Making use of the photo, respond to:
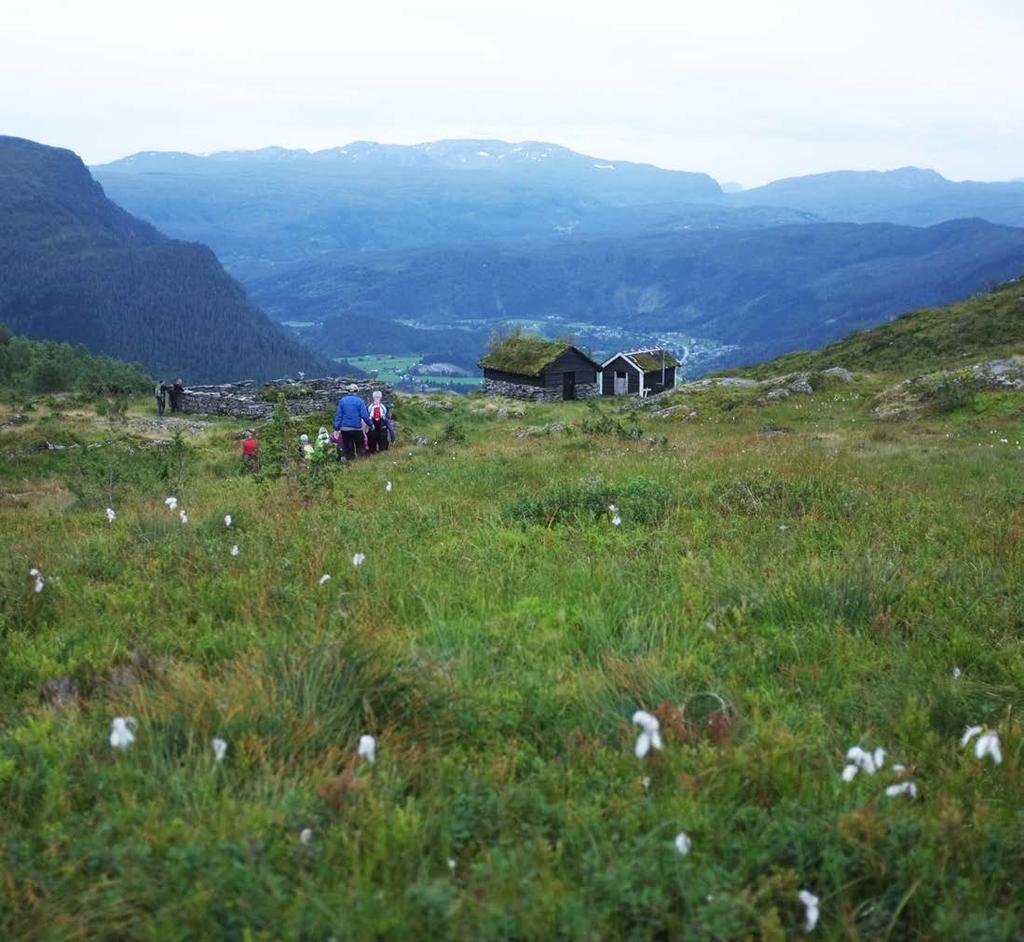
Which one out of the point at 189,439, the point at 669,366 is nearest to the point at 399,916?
the point at 189,439

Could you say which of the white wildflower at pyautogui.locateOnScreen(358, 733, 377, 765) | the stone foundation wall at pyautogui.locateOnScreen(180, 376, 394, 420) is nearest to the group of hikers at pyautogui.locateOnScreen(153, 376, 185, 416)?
the stone foundation wall at pyautogui.locateOnScreen(180, 376, 394, 420)

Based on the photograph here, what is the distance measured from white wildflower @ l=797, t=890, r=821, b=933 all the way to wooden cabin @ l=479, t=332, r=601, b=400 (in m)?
53.8

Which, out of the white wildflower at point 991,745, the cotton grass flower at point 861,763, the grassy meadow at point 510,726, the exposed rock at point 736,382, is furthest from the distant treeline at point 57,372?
the white wildflower at point 991,745

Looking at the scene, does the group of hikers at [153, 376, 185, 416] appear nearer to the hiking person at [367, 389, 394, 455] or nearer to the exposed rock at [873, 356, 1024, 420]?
the hiking person at [367, 389, 394, 455]

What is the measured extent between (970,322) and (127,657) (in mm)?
50707

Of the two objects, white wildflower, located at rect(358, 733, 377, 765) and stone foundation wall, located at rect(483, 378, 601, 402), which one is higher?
white wildflower, located at rect(358, 733, 377, 765)

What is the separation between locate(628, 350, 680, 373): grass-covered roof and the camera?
2618 inches

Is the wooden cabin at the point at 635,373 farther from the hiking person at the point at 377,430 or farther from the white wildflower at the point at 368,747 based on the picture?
the white wildflower at the point at 368,747

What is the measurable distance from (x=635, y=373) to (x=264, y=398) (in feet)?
112

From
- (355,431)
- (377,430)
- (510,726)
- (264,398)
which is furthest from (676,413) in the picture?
(510,726)

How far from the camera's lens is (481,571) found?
260 inches

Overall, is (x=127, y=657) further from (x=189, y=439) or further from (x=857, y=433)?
(x=189, y=439)

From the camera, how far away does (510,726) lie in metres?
4.04

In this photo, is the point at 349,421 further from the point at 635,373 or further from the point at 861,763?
the point at 635,373
